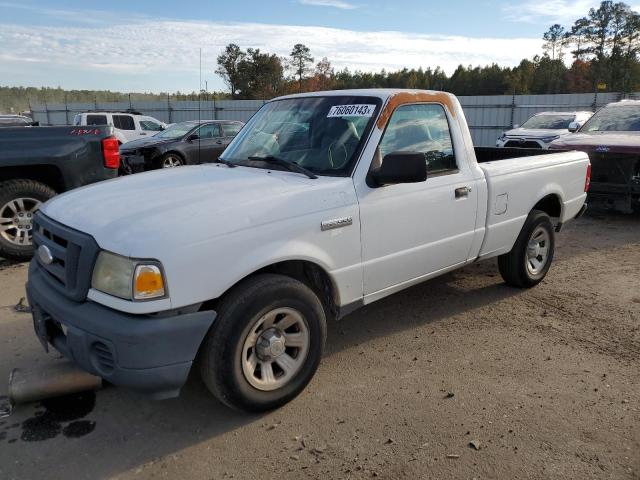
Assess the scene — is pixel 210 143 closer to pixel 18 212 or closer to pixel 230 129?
pixel 230 129

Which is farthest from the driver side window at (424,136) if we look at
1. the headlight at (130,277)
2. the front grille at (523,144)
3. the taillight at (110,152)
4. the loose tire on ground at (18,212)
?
the front grille at (523,144)

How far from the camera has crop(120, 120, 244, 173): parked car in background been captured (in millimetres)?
13219

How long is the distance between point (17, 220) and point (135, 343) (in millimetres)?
4434

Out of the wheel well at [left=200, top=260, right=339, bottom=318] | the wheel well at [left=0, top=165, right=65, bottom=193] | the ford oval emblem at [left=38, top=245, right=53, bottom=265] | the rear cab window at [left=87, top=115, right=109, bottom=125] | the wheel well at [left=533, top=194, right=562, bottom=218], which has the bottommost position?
the wheel well at [left=200, top=260, right=339, bottom=318]

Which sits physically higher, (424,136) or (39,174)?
(424,136)

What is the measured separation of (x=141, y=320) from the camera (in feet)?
8.48

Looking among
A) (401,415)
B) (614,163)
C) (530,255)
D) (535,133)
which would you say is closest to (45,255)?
(401,415)

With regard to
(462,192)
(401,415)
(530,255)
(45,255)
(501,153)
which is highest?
(501,153)

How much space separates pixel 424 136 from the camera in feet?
13.3

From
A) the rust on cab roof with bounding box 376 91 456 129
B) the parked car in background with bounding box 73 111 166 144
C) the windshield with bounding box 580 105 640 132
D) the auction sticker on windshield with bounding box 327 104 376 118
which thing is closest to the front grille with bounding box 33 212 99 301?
the auction sticker on windshield with bounding box 327 104 376 118

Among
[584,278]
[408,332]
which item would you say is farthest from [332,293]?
[584,278]

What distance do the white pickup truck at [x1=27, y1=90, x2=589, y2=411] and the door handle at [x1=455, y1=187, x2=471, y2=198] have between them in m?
0.01

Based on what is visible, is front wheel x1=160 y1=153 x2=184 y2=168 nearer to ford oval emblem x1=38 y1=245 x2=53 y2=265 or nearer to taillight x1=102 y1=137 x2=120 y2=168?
→ taillight x1=102 y1=137 x2=120 y2=168

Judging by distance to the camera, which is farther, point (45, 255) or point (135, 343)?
point (45, 255)
